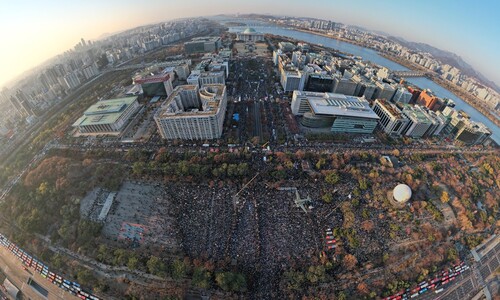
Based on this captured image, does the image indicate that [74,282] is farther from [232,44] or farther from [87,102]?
[232,44]

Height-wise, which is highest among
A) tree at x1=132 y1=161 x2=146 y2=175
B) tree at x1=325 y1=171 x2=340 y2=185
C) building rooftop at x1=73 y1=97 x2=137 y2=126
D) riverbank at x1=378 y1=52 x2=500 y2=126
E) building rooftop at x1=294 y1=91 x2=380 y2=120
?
building rooftop at x1=294 y1=91 x2=380 y2=120

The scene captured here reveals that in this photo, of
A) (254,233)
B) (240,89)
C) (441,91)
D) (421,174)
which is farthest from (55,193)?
(441,91)

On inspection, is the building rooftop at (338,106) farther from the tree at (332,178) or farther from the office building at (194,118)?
the office building at (194,118)

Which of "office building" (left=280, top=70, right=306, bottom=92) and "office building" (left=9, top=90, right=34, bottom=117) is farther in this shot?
"office building" (left=280, top=70, right=306, bottom=92)

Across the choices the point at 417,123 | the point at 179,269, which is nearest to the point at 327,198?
the point at 179,269

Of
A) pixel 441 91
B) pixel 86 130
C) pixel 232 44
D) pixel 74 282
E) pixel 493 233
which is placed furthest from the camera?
pixel 232 44

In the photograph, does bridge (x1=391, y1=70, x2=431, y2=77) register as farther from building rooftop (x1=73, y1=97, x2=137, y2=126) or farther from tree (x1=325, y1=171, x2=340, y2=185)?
building rooftop (x1=73, y1=97, x2=137, y2=126)

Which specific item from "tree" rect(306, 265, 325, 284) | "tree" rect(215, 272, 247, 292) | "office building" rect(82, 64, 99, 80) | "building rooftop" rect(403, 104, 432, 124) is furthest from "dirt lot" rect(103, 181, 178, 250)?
"office building" rect(82, 64, 99, 80)
